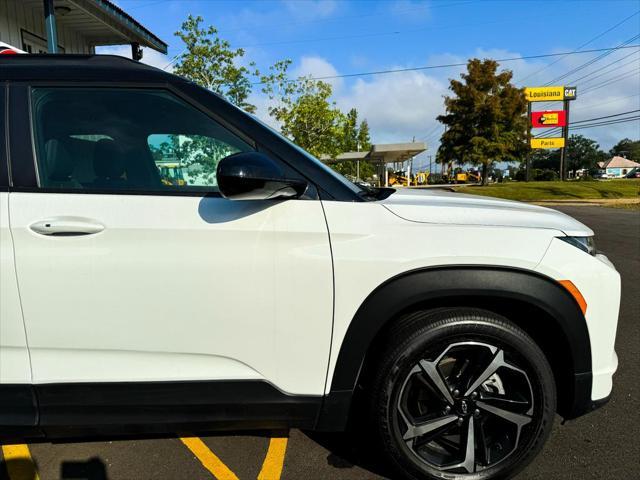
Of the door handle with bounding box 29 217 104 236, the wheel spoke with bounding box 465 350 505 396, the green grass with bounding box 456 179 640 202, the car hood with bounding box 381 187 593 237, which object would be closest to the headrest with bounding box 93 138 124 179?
the door handle with bounding box 29 217 104 236

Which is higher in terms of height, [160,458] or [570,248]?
[570,248]

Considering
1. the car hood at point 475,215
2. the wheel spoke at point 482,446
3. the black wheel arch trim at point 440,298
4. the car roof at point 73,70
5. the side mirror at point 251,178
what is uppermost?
the car roof at point 73,70

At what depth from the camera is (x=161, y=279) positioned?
184cm

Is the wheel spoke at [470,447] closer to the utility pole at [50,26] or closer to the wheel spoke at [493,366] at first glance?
the wheel spoke at [493,366]

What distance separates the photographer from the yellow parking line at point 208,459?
→ 2.25 metres

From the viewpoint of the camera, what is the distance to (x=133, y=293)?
1.84 m

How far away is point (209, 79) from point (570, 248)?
A: 1448cm

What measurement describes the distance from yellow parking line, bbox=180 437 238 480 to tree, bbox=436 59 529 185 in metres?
36.0

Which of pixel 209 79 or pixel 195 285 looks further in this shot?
pixel 209 79

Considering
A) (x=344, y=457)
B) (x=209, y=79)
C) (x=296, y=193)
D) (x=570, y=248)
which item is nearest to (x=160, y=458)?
(x=344, y=457)

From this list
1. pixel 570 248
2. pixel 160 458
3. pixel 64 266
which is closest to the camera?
pixel 64 266

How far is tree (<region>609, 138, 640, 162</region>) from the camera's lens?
4872 inches

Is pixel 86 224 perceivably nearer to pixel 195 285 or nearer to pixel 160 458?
pixel 195 285

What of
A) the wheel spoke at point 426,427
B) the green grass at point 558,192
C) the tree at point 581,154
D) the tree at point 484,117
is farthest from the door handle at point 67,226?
the tree at point 581,154
